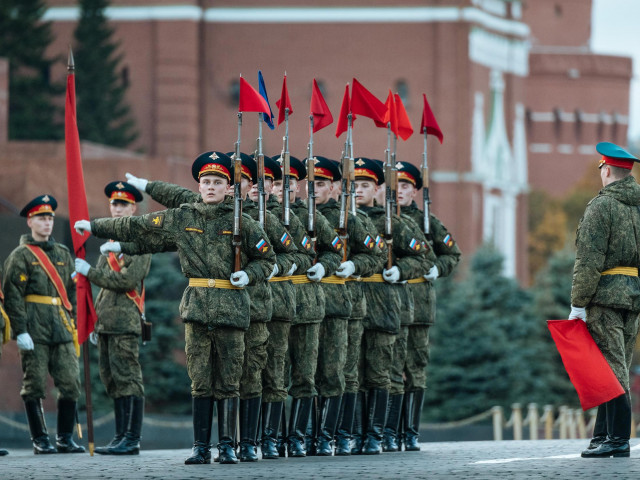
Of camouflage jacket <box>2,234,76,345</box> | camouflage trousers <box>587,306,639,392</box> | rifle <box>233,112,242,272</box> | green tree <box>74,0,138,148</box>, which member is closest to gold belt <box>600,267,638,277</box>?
camouflage trousers <box>587,306,639,392</box>

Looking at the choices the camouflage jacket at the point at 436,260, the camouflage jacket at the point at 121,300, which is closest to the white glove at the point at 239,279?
the camouflage jacket at the point at 121,300

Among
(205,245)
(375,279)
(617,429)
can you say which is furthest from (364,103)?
(617,429)

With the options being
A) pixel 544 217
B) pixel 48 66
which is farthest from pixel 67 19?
pixel 544 217

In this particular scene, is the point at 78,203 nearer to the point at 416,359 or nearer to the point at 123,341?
the point at 123,341

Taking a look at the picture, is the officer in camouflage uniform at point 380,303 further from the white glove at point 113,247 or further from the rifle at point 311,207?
the white glove at point 113,247

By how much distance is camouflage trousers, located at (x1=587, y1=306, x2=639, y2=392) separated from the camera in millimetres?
11414

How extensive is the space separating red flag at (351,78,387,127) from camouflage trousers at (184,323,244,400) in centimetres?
342

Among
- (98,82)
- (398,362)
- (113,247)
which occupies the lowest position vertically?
Answer: (398,362)

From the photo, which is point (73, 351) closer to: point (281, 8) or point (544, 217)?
point (281, 8)

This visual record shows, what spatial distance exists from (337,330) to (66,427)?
2678 millimetres

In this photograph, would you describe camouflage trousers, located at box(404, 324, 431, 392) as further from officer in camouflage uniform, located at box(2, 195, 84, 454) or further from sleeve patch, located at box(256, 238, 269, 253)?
sleeve patch, located at box(256, 238, 269, 253)

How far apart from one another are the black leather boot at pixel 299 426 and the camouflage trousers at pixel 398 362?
121cm

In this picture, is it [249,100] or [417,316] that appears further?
[417,316]

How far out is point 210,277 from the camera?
11188 millimetres
